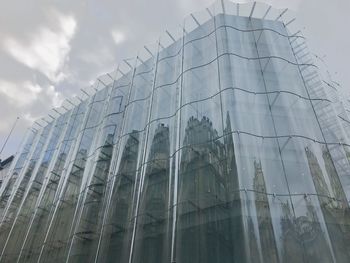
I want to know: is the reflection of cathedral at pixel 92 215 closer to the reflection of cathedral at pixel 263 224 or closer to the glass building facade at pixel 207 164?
the glass building facade at pixel 207 164

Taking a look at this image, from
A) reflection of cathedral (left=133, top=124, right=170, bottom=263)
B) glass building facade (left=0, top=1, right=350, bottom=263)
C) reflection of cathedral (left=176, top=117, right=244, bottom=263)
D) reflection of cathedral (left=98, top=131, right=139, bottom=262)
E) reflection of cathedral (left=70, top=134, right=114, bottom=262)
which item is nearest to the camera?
reflection of cathedral (left=176, top=117, right=244, bottom=263)

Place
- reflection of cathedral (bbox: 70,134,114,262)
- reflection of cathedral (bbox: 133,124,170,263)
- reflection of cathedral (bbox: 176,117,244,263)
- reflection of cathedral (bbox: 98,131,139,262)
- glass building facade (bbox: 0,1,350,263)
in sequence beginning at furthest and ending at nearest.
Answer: reflection of cathedral (bbox: 70,134,114,262) < reflection of cathedral (bbox: 98,131,139,262) < reflection of cathedral (bbox: 133,124,170,263) < glass building facade (bbox: 0,1,350,263) < reflection of cathedral (bbox: 176,117,244,263)

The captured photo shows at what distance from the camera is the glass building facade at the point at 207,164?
23.1 feet

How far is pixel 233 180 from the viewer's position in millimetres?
→ 7586

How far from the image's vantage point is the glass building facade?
7.05 meters

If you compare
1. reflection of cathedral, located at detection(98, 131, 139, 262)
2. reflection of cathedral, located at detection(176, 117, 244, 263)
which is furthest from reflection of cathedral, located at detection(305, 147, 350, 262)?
reflection of cathedral, located at detection(98, 131, 139, 262)

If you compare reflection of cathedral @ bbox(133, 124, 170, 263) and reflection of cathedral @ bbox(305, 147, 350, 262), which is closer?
reflection of cathedral @ bbox(305, 147, 350, 262)

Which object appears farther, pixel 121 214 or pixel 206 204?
A: pixel 121 214

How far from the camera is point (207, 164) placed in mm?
8422

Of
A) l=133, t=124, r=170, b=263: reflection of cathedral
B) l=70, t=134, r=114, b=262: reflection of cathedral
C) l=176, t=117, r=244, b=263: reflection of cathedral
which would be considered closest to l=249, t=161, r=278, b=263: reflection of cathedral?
l=176, t=117, r=244, b=263: reflection of cathedral

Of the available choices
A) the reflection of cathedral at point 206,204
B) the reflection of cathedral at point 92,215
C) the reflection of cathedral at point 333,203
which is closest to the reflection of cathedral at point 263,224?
the reflection of cathedral at point 206,204

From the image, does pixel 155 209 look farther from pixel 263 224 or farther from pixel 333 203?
pixel 333 203

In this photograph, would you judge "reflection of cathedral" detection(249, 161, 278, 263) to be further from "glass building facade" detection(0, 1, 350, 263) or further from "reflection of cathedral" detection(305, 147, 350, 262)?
"reflection of cathedral" detection(305, 147, 350, 262)

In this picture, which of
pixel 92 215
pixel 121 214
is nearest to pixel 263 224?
pixel 121 214
